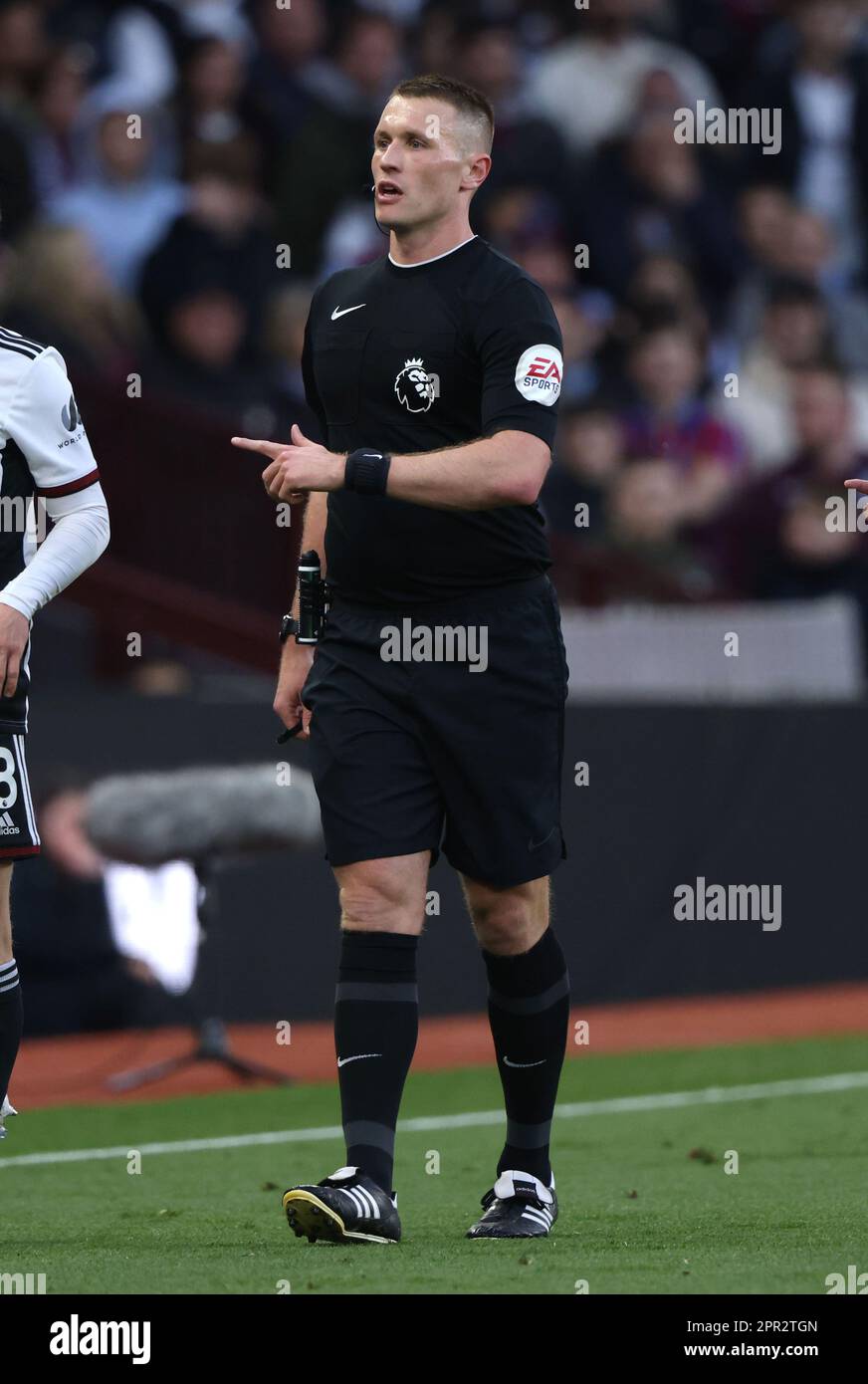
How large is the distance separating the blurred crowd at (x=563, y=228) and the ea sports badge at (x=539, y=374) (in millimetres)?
6607

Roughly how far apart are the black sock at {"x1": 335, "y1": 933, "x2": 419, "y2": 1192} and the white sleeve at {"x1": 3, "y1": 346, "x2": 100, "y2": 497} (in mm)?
1128

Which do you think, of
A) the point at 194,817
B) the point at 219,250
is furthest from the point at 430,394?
the point at 219,250

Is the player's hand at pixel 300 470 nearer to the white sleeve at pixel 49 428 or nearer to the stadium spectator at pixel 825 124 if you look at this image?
the white sleeve at pixel 49 428

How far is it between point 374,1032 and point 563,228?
10.5 m

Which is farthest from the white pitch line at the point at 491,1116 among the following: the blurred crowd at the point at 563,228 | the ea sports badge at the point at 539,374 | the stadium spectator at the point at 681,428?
the stadium spectator at the point at 681,428

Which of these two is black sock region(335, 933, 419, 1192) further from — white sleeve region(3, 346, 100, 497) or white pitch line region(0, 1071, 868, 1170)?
white pitch line region(0, 1071, 868, 1170)

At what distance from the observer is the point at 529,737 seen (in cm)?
533

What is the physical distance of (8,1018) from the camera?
17.1 ft

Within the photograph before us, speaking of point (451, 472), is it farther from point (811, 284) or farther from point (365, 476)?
point (811, 284)

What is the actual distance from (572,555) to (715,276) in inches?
149

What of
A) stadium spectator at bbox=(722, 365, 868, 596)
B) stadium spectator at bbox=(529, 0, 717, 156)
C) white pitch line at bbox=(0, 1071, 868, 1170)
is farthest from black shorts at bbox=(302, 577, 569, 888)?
stadium spectator at bbox=(529, 0, 717, 156)

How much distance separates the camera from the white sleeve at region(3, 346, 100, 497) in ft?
16.9
